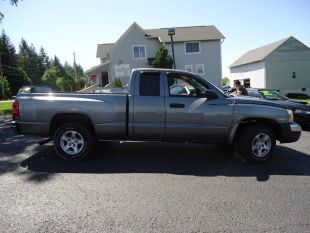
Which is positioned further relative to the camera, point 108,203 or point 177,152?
point 177,152

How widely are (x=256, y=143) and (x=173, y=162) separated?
69.6 inches

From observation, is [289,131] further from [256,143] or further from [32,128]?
[32,128]

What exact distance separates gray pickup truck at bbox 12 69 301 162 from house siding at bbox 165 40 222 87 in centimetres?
2757

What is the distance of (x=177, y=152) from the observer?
22.4 ft

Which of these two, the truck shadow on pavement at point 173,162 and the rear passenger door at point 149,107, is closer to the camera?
the truck shadow on pavement at point 173,162

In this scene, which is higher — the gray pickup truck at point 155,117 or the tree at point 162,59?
the tree at point 162,59

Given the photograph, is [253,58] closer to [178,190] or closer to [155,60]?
[155,60]

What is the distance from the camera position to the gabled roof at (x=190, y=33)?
32.6 meters

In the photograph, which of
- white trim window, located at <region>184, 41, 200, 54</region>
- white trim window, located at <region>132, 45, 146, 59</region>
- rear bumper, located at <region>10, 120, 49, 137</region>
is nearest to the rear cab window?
rear bumper, located at <region>10, 120, 49, 137</region>

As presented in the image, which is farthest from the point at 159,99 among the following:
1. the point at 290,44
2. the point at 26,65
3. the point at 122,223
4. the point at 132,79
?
the point at 26,65

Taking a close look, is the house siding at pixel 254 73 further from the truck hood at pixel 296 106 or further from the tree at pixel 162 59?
the truck hood at pixel 296 106

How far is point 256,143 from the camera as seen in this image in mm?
6055

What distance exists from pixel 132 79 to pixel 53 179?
249 centimetres

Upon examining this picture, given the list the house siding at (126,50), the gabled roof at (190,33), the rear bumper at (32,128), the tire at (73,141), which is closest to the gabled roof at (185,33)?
the gabled roof at (190,33)
